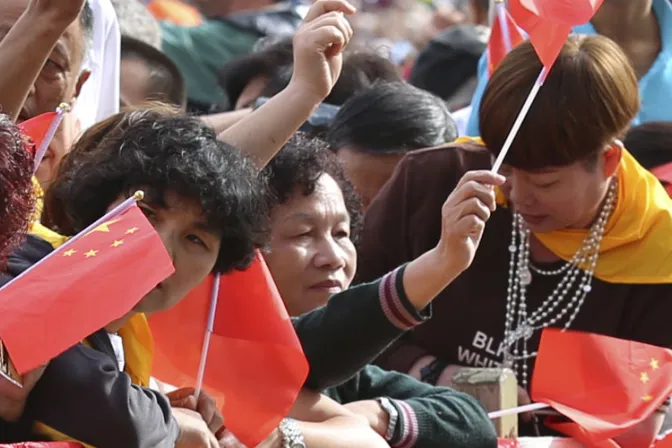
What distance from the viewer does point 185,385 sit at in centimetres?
257

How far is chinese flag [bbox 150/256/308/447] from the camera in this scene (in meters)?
2.49

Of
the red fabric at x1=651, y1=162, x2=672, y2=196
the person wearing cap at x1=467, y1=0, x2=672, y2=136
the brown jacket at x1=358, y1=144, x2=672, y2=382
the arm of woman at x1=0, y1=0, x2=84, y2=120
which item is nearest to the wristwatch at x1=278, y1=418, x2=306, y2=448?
the arm of woman at x1=0, y1=0, x2=84, y2=120

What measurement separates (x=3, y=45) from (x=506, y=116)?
1086 millimetres

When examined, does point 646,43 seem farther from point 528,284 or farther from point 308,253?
point 308,253

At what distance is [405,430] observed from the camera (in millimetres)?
2580

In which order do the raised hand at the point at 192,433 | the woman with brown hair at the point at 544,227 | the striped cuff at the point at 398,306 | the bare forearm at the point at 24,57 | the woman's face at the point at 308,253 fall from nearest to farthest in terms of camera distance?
the raised hand at the point at 192,433 < the bare forearm at the point at 24,57 < the striped cuff at the point at 398,306 < the woman's face at the point at 308,253 < the woman with brown hair at the point at 544,227

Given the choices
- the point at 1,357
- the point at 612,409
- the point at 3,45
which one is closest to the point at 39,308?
the point at 1,357

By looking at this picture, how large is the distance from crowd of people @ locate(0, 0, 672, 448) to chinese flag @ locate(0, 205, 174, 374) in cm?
7

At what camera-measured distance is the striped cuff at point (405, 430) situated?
8.46 ft

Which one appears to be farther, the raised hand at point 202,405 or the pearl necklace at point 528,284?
the pearl necklace at point 528,284

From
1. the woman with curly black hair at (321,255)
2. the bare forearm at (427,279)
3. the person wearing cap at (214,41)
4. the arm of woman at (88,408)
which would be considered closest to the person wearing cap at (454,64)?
the person wearing cap at (214,41)

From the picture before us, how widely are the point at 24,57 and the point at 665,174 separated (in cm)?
170

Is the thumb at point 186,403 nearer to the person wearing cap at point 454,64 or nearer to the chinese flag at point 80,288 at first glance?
the chinese flag at point 80,288

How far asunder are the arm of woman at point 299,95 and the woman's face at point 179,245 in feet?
0.87
